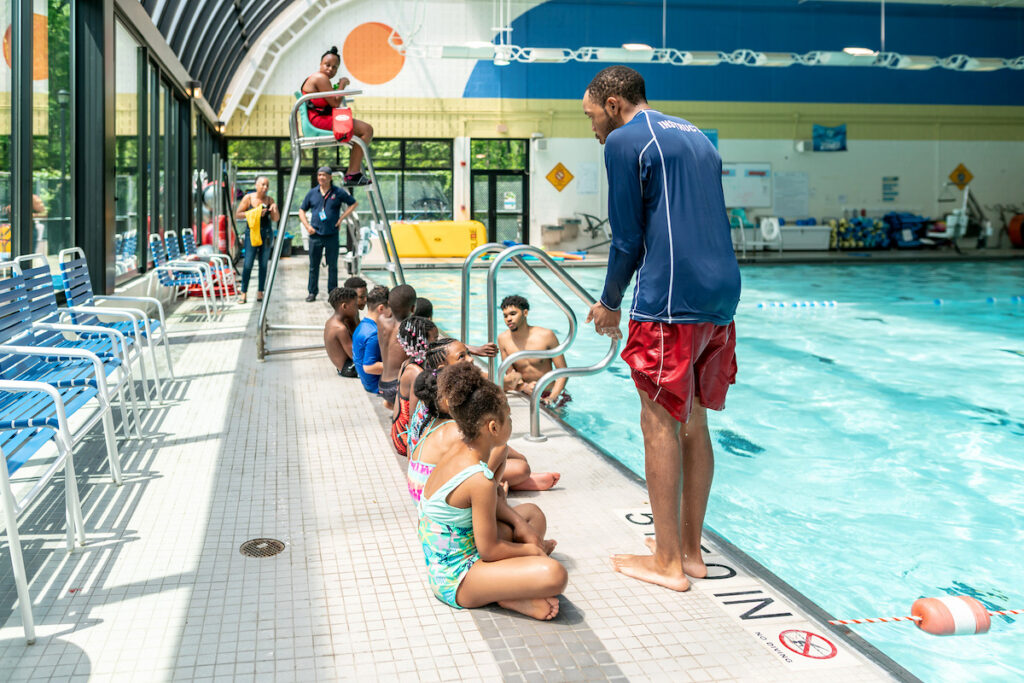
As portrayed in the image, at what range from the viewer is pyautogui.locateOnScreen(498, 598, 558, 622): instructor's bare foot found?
8.07ft

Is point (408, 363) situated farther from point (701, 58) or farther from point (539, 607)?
point (701, 58)

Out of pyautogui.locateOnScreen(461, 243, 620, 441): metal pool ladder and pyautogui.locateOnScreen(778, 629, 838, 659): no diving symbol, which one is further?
pyautogui.locateOnScreen(461, 243, 620, 441): metal pool ladder

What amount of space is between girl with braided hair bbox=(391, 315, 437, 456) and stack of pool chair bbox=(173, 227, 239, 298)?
6.12 metres

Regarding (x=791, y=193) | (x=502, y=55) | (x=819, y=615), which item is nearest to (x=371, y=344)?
(x=819, y=615)

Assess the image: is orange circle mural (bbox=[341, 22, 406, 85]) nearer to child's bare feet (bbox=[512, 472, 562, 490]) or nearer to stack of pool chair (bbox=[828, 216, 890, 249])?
stack of pool chair (bbox=[828, 216, 890, 249])

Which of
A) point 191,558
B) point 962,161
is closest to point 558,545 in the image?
point 191,558

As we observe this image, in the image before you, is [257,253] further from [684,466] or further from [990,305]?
[990,305]

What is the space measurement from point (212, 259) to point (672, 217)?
880 centimetres

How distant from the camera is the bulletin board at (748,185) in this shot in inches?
921

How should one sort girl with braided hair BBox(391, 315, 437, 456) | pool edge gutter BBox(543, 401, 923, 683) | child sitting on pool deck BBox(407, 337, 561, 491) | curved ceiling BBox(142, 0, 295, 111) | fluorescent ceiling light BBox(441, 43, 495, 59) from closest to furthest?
pool edge gutter BBox(543, 401, 923, 683) < child sitting on pool deck BBox(407, 337, 561, 491) < girl with braided hair BBox(391, 315, 437, 456) < curved ceiling BBox(142, 0, 295, 111) < fluorescent ceiling light BBox(441, 43, 495, 59)

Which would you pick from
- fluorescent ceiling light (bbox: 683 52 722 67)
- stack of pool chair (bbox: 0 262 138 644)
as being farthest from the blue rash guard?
fluorescent ceiling light (bbox: 683 52 722 67)

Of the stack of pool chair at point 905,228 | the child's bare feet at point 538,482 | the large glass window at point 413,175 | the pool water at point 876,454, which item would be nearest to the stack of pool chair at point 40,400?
the child's bare feet at point 538,482

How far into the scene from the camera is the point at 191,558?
296 centimetres

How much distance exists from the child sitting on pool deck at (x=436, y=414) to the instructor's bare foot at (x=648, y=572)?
0.73 metres
